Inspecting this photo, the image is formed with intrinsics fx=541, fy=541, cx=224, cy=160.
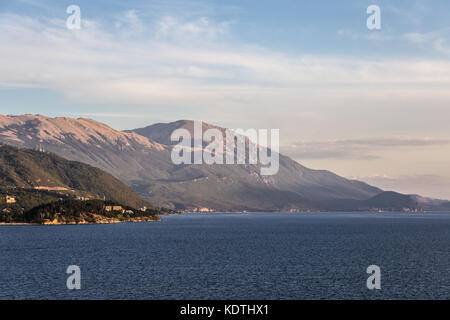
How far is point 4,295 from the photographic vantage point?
10494cm
